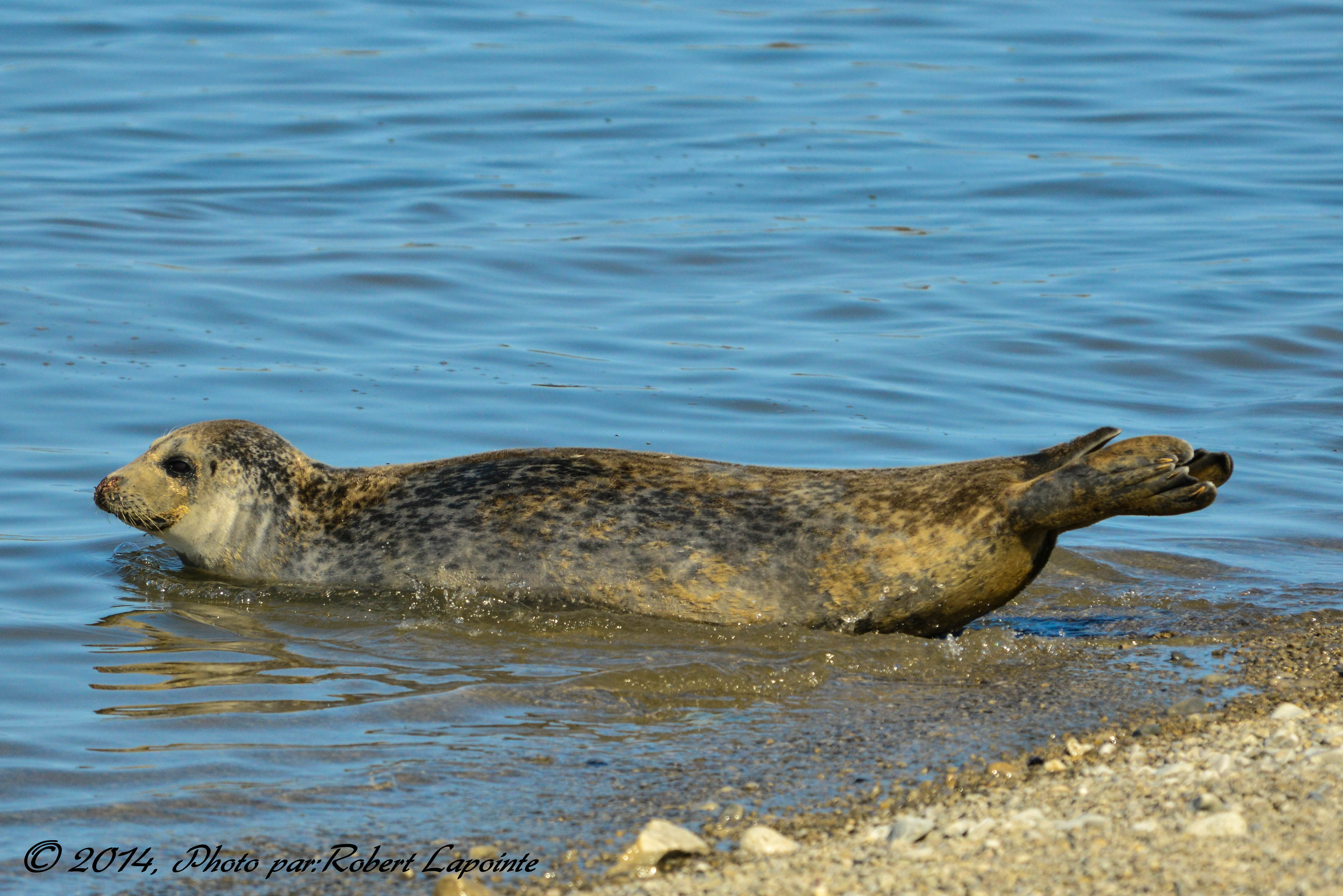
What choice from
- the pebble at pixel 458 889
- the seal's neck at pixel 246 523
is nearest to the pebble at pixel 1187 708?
the pebble at pixel 458 889

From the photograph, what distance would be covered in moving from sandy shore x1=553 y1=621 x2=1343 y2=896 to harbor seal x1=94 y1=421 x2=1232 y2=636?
91cm

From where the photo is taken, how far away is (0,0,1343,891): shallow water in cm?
504

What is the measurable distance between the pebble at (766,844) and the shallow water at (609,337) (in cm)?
32

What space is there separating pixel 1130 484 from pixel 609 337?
6175 millimetres

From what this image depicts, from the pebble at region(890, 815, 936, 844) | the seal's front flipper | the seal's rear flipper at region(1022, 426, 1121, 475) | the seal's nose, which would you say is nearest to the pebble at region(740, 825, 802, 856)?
the pebble at region(890, 815, 936, 844)

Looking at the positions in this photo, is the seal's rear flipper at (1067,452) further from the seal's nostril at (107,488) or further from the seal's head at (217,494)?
the seal's nostril at (107,488)

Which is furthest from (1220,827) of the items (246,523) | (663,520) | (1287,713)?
(246,523)

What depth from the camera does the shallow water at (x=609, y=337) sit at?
5.04 m

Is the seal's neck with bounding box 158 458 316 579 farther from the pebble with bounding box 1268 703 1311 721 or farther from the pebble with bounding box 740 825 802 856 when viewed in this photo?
the pebble with bounding box 1268 703 1311 721

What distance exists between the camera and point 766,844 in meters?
4.04

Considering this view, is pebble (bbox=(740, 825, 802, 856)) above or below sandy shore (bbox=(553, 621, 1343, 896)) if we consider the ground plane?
below

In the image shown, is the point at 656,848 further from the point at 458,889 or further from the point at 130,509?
the point at 130,509

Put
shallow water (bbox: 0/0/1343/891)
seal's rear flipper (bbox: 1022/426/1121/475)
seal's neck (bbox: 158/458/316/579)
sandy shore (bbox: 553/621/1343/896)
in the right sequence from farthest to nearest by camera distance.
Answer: seal's neck (bbox: 158/458/316/579)
seal's rear flipper (bbox: 1022/426/1121/475)
shallow water (bbox: 0/0/1343/891)
sandy shore (bbox: 553/621/1343/896)

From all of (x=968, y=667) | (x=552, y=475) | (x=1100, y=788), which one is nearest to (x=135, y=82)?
(x=552, y=475)
